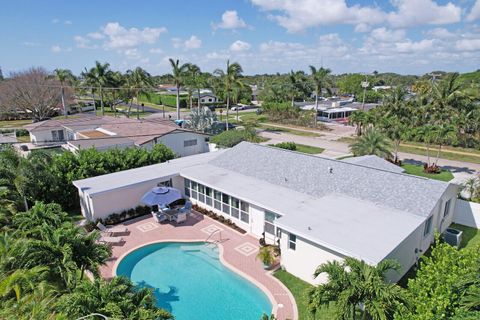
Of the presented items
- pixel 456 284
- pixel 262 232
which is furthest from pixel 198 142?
pixel 456 284

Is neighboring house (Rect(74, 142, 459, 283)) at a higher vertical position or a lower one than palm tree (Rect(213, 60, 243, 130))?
lower

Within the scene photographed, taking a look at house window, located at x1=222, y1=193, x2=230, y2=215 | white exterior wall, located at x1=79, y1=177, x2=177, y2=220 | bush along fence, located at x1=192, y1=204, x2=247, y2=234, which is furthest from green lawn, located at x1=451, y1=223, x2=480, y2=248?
white exterior wall, located at x1=79, y1=177, x2=177, y2=220

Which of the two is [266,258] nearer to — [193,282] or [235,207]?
[193,282]

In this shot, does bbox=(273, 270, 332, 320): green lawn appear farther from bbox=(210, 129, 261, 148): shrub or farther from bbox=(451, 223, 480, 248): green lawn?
bbox=(210, 129, 261, 148): shrub

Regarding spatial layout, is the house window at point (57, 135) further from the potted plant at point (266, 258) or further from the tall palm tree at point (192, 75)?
the potted plant at point (266, 258)

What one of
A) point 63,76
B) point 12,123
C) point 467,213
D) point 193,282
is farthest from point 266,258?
point 12,123
